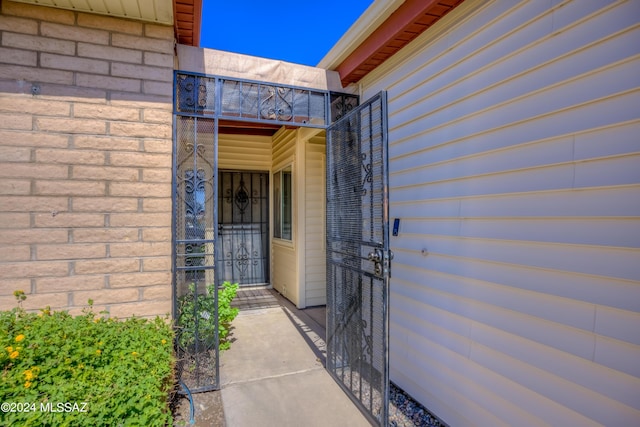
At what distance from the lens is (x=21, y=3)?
209 centimetres

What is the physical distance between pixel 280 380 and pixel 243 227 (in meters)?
3.65

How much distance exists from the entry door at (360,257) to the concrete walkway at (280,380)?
0.17 m

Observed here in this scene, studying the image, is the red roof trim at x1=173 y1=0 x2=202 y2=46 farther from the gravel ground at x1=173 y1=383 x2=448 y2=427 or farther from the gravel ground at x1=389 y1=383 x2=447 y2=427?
the gravel ground at x1=389 y1=383 x2=447 y2=427

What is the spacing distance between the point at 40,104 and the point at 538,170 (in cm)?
306

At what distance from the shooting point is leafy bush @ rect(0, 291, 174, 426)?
1257mm

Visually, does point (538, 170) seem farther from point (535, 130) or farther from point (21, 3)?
point (21, 3)

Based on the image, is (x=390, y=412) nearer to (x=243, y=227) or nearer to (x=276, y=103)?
(x=276, y=103)

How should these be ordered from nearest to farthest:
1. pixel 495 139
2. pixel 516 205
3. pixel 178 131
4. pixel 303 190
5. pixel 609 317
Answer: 1. pixel 609 317
2. pixel 516 205
3. pixel 495 139
4. pixel 178 131
5. pixel 303 190

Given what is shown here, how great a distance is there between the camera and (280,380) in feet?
9.13

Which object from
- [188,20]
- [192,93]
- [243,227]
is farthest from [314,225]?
[188,20]

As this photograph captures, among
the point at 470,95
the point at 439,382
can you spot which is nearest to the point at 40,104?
the point at 470,95

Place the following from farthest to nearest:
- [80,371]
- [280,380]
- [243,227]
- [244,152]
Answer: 1. [243,227]
2. [244,152]
3. [280,380]
4. [80,371]

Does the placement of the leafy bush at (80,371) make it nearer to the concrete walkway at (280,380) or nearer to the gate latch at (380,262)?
the concrete walkway at (280,380)

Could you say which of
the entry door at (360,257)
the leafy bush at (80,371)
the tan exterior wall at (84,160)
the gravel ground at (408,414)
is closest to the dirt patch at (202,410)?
the leafy bush at (80,371)
